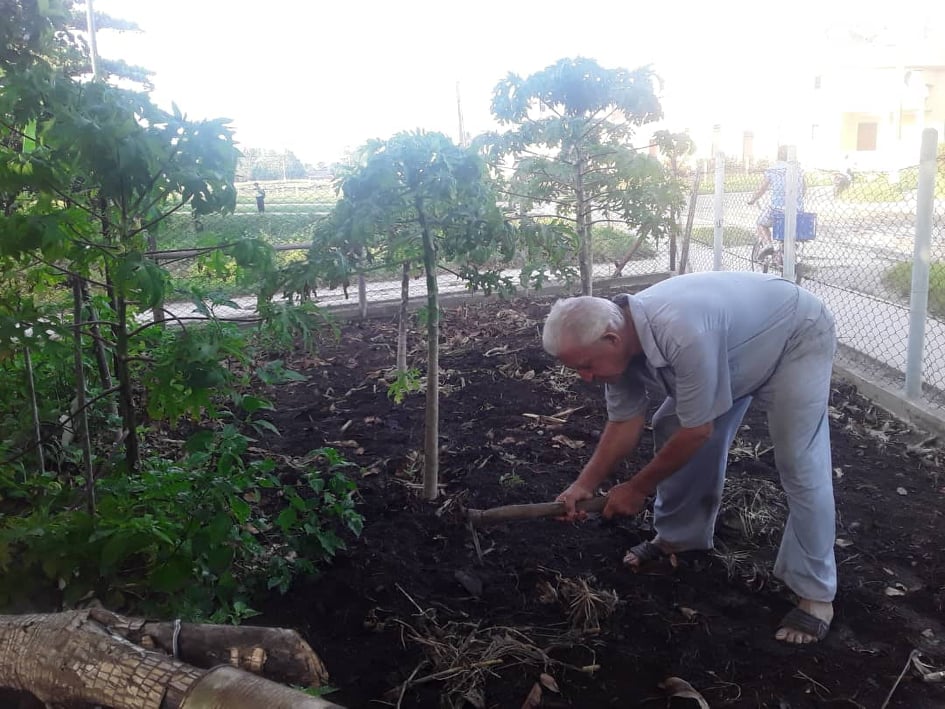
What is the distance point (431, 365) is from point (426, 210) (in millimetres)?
722

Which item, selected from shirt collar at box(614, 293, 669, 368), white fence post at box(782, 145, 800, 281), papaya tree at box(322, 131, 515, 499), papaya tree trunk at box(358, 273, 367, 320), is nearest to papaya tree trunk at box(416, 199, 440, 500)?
papaya tree at box(322, 131, 515, 499)

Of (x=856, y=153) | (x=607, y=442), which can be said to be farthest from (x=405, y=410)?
(x=856, y=153)

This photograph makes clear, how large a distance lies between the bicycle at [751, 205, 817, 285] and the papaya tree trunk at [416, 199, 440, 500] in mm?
3444

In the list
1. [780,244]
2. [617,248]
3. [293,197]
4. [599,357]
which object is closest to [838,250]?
[780,244]

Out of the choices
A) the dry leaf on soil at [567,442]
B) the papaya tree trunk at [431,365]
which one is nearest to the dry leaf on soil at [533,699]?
the papaya tree trunk at [431,365]

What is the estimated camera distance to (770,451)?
182 inches

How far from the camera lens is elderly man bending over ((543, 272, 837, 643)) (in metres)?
2.62

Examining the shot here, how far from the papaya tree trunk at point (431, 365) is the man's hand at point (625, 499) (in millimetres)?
1057

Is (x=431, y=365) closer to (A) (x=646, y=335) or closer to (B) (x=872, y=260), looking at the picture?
(A) (x=646, y=335)

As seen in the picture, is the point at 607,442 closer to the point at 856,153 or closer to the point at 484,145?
the point at 484,145

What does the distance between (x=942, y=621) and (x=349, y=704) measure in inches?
86.8

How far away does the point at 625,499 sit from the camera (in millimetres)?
2877

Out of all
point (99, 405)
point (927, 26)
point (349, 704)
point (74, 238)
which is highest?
point (927, 26)

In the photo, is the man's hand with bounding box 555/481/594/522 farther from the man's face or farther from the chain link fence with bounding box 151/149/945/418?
the chain link fence with bounding box 151/149/945/418
